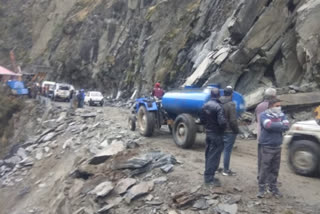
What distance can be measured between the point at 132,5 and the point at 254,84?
87.3 feet

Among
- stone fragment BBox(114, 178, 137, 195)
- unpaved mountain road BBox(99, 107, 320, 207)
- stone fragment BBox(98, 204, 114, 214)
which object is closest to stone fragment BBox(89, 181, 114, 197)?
stone fragment BBox(114, 178, 137, 195)

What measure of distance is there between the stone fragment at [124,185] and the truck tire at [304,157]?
11.8 feet

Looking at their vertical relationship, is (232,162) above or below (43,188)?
above

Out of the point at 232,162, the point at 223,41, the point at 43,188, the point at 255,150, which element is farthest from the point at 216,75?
the point at 43,188

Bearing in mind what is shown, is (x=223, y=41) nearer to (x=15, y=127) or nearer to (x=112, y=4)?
(x=15, y=127)

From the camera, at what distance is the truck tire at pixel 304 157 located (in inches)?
305

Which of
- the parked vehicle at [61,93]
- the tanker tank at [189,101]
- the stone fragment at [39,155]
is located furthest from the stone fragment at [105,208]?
the parked vehicle at [61,93]

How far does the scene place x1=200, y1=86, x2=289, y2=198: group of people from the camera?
6.42m

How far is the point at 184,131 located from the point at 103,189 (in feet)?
10.4

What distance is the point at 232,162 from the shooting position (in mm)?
9688

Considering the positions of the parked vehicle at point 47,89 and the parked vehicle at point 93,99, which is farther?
the parked vehicle at point 47,89

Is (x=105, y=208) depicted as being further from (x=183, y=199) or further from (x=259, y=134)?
(x=259, y=134)

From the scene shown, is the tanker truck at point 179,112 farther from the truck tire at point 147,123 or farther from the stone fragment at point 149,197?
the stone fragment at point 149,197

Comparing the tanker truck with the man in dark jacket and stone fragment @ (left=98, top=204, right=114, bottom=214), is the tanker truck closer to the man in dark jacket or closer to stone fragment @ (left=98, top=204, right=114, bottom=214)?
the man in dark jacket
